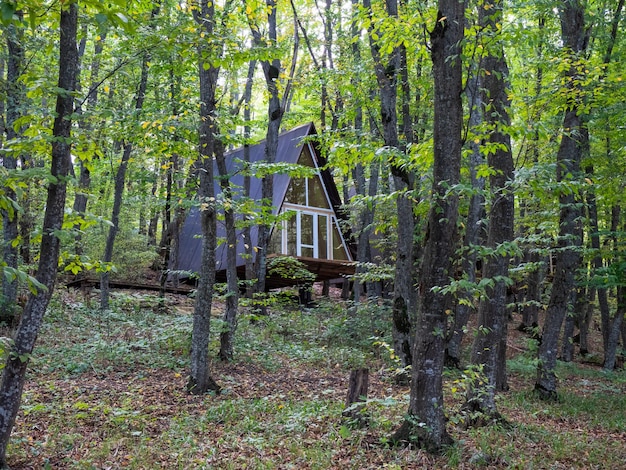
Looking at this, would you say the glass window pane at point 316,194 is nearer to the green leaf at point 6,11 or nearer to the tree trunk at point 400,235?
the tree trunk at point 400,235

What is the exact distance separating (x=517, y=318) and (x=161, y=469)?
22542 millimetres

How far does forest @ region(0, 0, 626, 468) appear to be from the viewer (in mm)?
5003

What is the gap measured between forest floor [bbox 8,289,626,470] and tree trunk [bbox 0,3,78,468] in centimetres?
80

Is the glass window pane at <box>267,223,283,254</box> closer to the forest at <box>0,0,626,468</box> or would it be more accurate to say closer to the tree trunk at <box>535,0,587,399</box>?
the forest at <box>0,0,626,468</box>

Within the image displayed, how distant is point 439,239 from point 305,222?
1457 centimetres

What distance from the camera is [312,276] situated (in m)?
15.5

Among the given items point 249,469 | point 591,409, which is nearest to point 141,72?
point 249,469

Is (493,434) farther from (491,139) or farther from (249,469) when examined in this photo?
(491,139)

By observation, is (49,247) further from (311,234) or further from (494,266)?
(311,234)

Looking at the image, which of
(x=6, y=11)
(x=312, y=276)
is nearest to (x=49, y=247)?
(x=6, y=11)

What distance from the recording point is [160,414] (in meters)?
6.94

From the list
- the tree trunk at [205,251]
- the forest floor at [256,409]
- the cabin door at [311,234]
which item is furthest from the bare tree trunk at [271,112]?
the cabin door at [311,234]

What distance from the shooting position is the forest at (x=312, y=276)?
16.4ft

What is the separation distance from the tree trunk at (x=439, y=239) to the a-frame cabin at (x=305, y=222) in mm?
12968
